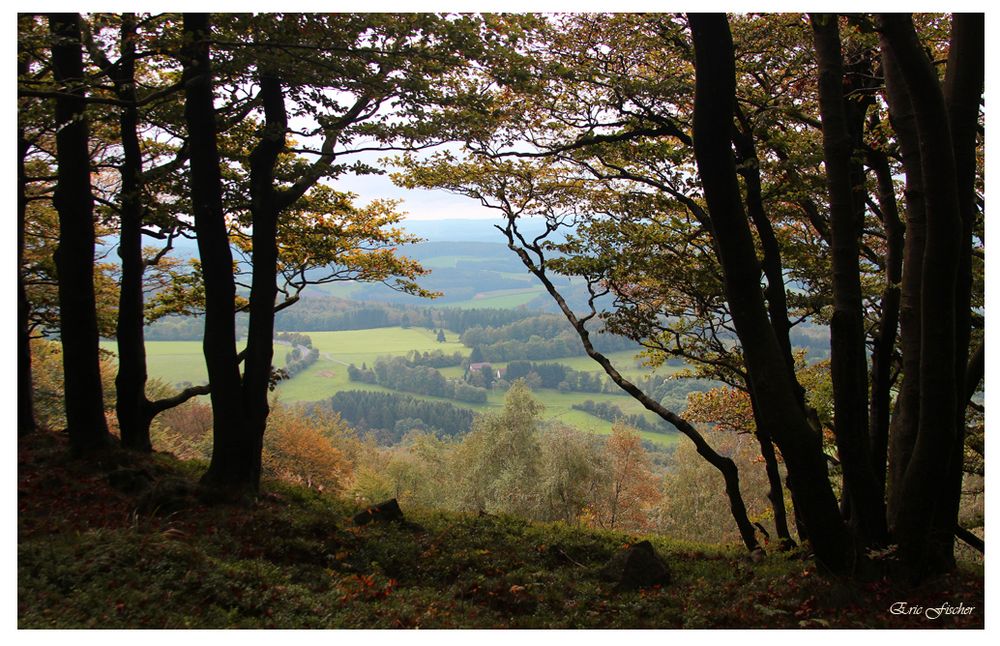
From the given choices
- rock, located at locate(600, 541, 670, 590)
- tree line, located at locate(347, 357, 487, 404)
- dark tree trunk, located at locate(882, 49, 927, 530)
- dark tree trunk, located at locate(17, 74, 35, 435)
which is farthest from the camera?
tree line, located at locate(347, 357, 487, 404)

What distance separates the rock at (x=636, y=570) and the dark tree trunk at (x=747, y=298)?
155cm

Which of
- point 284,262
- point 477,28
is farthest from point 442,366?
point 477,28

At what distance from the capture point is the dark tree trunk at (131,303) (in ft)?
30.8

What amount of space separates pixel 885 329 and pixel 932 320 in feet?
6.60

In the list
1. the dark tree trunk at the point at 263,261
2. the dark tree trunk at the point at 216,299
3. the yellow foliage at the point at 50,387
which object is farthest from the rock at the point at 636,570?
the yellow foliage at the point at 50,387

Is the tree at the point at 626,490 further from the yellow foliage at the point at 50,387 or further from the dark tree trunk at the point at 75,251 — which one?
the dark tree trunk at the point at 75,251

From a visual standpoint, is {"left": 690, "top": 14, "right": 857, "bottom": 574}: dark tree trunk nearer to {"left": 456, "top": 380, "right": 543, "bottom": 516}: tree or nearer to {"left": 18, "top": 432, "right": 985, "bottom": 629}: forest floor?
{"left": 18, "top": 432, "right": 985, "bottom": 629}: forest floor

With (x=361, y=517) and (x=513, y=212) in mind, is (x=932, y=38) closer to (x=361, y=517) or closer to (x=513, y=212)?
(x=513, y=212)

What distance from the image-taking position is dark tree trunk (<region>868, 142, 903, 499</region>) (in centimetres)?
669

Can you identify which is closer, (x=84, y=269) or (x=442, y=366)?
(x=84, y=269)

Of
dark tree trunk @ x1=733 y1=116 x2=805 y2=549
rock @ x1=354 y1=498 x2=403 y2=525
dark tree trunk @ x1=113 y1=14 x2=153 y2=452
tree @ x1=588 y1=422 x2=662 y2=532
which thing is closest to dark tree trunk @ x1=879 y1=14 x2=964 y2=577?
dark tree trunk @ x1=733 y1=116 x2=805 y2=549

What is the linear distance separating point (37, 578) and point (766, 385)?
565 centimetres

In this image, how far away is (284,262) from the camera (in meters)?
13.2

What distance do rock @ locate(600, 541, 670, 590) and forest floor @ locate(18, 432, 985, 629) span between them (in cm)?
14
